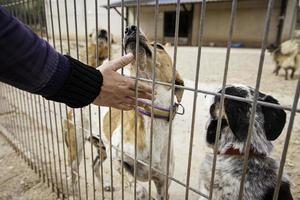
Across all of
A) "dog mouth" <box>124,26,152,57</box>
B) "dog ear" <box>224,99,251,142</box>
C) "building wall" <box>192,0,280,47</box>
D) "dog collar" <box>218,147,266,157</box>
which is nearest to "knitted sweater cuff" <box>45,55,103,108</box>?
"dog mouth" <box>124,26,152,57</box>

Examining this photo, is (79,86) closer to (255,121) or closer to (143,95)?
(143,95)

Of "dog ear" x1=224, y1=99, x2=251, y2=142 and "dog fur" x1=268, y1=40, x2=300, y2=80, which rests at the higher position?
"dog ear" x1=224, y1=99, x2=251, y2=142

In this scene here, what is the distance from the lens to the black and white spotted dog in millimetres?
1474

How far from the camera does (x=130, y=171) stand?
6.99 ft

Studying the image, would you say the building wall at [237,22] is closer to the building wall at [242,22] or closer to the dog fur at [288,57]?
the building wall at [242,22]

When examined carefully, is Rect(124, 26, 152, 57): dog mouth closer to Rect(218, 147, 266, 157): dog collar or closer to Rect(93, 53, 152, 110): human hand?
Rect(93, 53, 152, 110): human hand

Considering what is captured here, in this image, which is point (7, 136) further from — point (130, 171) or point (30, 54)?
point (30, 54)

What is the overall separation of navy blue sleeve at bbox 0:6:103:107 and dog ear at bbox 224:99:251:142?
2.58 ft

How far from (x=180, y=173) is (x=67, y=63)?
252 centimetres

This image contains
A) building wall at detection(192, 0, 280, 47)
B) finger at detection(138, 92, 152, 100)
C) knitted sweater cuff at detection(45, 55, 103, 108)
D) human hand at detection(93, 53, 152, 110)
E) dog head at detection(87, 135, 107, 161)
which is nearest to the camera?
knitted sweater cuff at detection(45, 55, 103, 108)

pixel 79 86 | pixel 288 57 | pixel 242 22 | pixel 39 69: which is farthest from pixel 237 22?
pixel 39 69

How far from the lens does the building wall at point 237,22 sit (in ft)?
62.3

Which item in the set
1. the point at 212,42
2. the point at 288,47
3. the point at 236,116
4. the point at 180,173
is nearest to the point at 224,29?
the point at 212,42

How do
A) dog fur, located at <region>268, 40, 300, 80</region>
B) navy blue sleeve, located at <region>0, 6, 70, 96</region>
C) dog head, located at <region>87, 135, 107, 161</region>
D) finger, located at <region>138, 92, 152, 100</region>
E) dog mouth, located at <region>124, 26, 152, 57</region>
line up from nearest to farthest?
navy blue sleeve, located at <region>0, 6, 70, 96</region>, finger, located at <region>138, 92, 152, 100</region>, dog mouth, located at <region>124, 26, 152, 57</region>, dog head, located at <region>87, 135, 107, 161</region>, dog fur, located at <region>268, 40, 300, 80</region>
